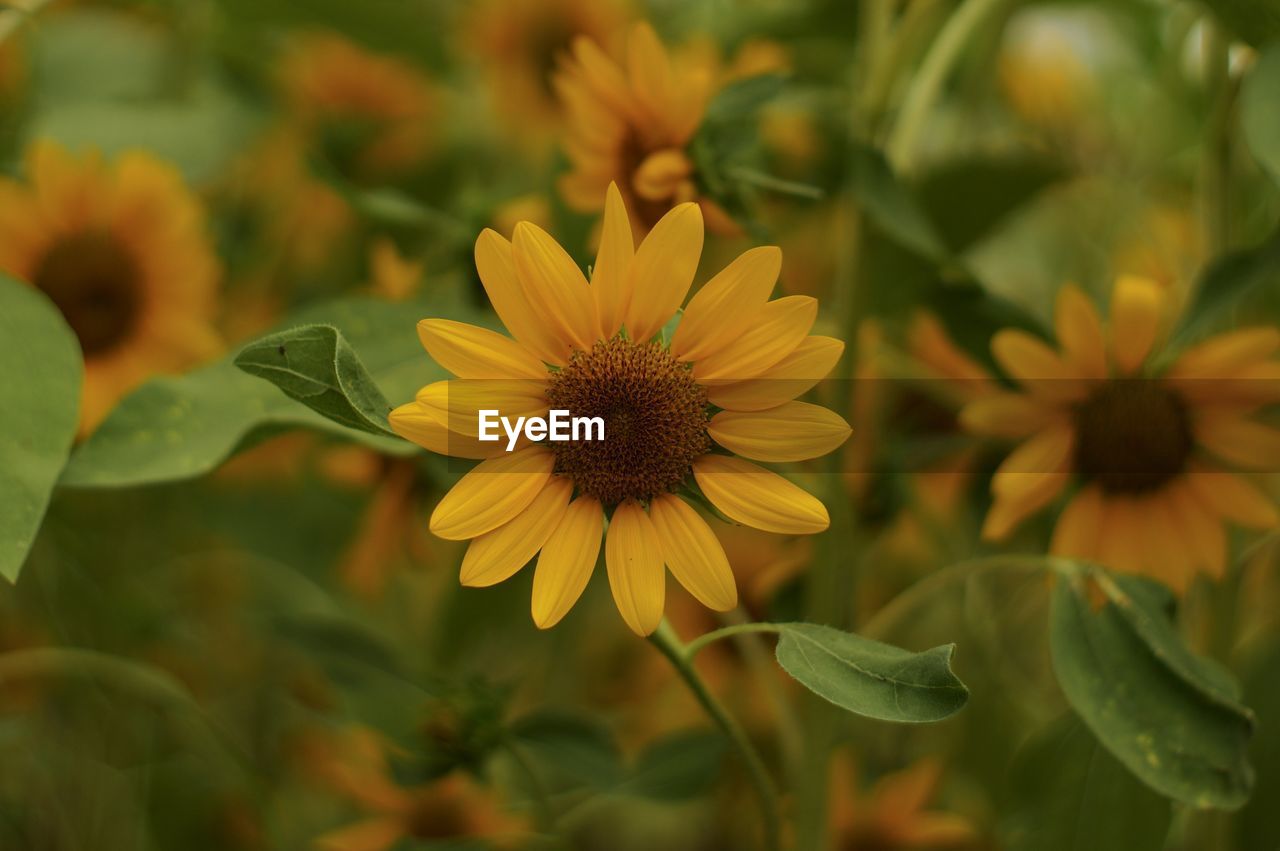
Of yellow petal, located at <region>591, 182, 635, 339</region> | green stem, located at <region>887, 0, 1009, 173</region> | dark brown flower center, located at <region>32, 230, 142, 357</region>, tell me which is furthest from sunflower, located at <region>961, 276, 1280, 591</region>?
dark brown flower center, located at <region>32, 230, 142, 357</region>

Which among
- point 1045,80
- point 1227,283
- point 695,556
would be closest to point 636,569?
point 695,556

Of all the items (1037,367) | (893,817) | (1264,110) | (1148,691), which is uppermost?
(1264,110)

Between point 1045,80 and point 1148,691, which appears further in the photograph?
point 1045,80

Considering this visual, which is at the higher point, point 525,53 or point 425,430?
point 525,53

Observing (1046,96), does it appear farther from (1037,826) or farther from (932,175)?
(1037,826)

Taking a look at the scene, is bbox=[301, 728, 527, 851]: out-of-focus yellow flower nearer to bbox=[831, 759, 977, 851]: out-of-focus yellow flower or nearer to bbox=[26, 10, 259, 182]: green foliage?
bbox=[831, 759, 977, 851]: out-of-focus yellow flower

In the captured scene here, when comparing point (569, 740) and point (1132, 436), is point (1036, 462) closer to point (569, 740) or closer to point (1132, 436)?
point (1132, 436)

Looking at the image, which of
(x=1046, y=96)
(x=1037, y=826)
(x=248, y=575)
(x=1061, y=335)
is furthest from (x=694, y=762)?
(x=1046, y=96)
